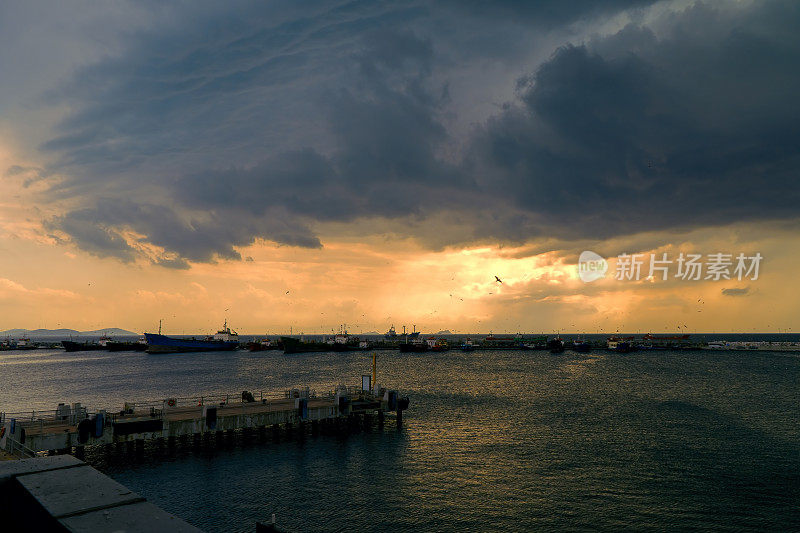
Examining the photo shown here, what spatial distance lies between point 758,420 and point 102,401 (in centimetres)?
9225

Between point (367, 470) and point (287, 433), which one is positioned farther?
point (287, 433)

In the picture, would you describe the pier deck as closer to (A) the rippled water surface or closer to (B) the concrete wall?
(A) the rippled water surface

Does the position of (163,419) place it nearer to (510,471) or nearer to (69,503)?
(510,471)

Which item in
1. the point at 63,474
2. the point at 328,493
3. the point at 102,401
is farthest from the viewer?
the point at 102,401

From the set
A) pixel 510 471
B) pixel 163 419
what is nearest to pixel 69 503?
pixel 510 471

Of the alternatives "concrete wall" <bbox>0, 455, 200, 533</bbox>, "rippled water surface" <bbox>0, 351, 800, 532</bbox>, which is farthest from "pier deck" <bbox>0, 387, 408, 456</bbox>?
"concrete wall" <bbox>0, 455, 200, 533</bbox>

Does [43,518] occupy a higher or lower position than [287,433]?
higher

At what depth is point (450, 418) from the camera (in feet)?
187

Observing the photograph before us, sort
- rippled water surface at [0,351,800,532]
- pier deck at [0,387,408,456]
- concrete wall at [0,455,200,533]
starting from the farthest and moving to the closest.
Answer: pier deck at [0,387,408,456] → rippled water surface at [0,351,800,532] → concrete wall at [0,455,200,533]

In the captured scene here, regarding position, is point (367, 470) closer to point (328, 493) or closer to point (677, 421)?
point (328, 493)

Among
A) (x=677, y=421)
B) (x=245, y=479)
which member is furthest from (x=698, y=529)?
(x=677, y=421)

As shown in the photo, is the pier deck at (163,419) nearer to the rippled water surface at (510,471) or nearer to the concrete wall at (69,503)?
the rippled water surface at (510,471)

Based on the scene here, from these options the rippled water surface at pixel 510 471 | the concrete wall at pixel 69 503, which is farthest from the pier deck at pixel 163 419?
the concrete wall at pixel 69 503

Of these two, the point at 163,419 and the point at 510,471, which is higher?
the point at 163,419
